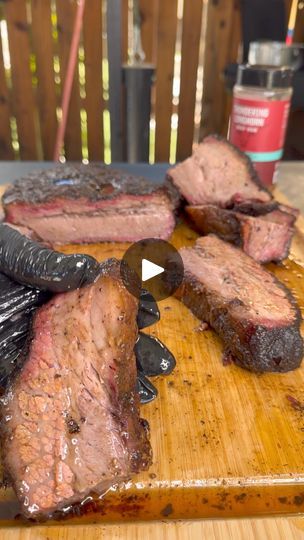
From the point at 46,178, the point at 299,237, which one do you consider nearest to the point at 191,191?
the point at 299,237

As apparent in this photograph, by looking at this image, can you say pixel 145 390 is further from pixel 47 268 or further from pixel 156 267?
pixel 156 267

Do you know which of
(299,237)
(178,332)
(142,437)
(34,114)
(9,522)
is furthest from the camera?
(34,114)

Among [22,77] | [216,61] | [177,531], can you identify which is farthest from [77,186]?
[216,61]

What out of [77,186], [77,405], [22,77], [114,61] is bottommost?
[77,405]

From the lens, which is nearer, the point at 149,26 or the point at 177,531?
the point at 177,531

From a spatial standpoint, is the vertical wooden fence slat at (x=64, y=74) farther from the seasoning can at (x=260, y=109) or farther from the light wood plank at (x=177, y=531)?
the light wood plank at (x=177, y=531)

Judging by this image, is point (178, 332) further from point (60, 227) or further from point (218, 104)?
point (218, 104)
